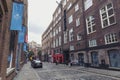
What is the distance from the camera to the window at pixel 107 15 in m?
16.6

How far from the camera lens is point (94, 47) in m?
19.6

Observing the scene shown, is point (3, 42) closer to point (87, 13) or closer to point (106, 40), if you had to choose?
point (106, 40)

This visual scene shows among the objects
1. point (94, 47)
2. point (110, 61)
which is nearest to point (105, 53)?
point (110, 61)

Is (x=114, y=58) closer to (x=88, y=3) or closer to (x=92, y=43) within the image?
(x=92, y=43)

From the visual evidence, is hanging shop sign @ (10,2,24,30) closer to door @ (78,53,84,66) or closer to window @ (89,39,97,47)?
window @ (89,39,97,47)

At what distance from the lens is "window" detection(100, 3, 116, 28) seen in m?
16.6

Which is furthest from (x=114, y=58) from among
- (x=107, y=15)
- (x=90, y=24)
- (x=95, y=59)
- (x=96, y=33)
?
(x=90, y=24)

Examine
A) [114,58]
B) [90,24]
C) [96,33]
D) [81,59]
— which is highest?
[90,24]

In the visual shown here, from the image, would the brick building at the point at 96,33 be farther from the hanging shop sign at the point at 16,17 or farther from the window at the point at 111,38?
the hanging shop sign at the point at 16,17

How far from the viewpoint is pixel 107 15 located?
683 inches

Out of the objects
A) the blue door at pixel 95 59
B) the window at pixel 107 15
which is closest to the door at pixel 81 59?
the blue door at pixel 95 59

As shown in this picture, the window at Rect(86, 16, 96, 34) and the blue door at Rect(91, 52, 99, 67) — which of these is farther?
the window at Rect(86, 16, 96, 34)

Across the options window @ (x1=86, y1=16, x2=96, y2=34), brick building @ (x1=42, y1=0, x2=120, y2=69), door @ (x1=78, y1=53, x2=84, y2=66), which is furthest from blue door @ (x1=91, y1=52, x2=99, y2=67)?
window @ (x1=86, y1=16, x2=96, y2=34)

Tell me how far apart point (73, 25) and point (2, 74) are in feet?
80.3
